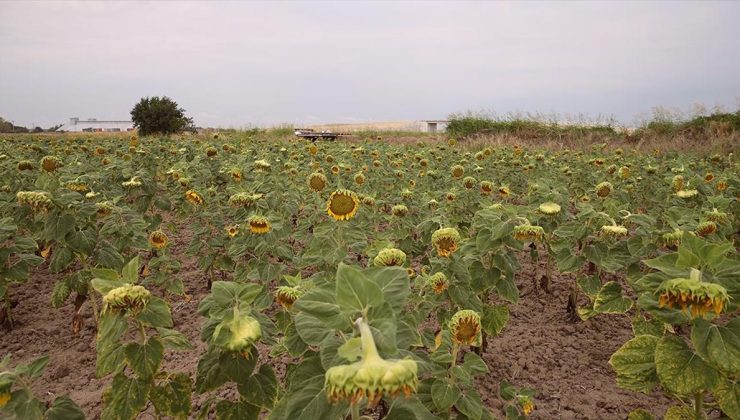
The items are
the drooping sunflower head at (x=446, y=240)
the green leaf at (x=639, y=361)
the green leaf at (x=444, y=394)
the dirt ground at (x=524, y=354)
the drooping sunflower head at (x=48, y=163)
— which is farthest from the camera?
the drooping sunflower head at (x=48, y=163)

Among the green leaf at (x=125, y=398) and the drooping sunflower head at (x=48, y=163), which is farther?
the drooping sunflower head at (x=48, y=163)

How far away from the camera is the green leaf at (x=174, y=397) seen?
162 cm

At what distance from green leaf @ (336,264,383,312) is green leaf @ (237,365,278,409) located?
0.58m

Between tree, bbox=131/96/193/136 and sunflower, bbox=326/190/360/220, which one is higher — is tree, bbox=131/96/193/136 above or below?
above

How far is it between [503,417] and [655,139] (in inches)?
679

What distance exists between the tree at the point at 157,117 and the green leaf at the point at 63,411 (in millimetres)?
33149

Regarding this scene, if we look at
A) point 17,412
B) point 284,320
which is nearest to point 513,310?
point 284,320

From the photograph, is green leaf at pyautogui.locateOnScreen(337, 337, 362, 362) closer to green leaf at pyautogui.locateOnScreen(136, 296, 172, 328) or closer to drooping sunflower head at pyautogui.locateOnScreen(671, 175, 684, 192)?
green leaf at pyautogui.locateOnScreen(136, 296, 172, 328)

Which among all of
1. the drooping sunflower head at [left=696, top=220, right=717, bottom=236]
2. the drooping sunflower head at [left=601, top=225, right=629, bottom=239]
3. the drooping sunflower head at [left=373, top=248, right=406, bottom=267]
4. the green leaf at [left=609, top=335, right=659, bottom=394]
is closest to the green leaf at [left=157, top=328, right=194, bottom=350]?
the drooping sunflower head at [left=373, top=248, right=406, bottom=267]

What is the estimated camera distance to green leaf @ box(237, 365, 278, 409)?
4.53ft

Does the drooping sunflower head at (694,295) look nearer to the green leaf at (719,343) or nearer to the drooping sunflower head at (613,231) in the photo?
the green leaf at (719,343)

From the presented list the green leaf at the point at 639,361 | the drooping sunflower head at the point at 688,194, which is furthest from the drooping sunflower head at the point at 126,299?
the drooping sunflower head at the point at 688,194

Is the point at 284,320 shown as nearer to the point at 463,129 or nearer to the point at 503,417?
the point at 503,417

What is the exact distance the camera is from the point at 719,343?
4.02 feet
